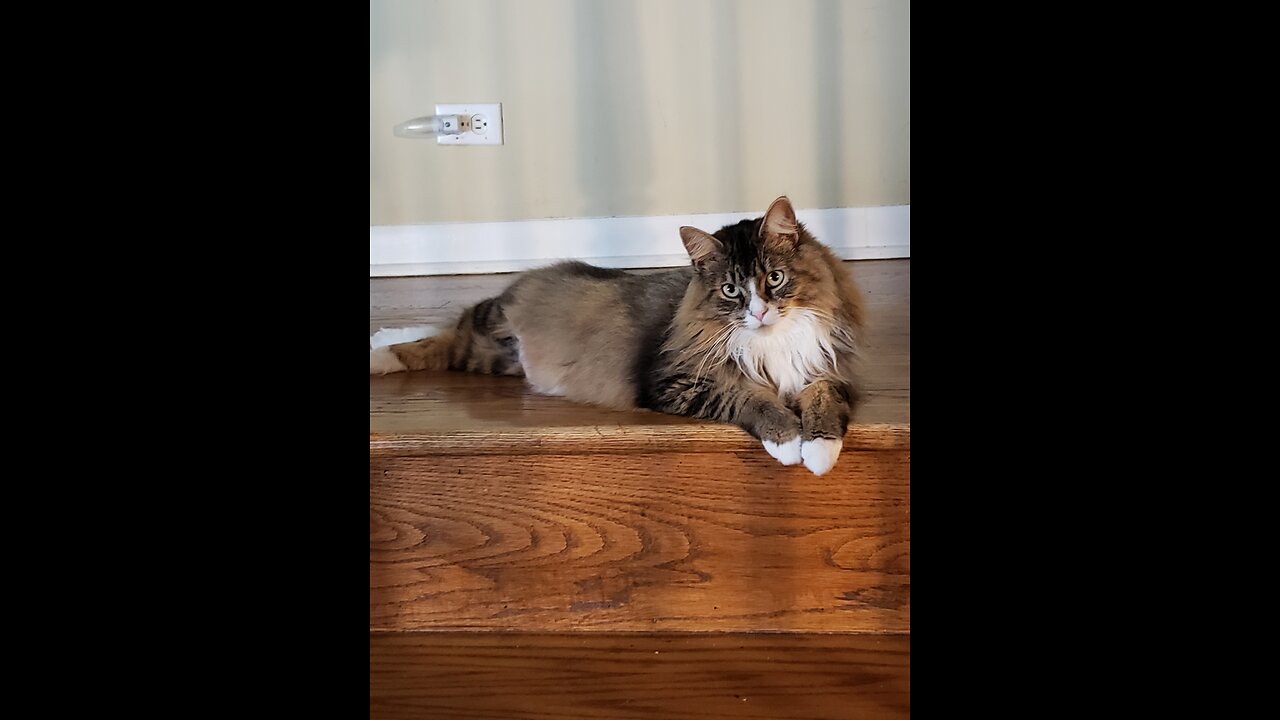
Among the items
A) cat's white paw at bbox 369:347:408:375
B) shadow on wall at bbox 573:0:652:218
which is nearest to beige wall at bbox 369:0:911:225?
shadow on wall at bbox 573:0:652:218

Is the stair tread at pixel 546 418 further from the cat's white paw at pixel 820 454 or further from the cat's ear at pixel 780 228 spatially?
the cat's ear at pixel 780 228

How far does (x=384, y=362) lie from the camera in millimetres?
1780

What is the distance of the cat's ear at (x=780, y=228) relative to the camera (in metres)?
1.31

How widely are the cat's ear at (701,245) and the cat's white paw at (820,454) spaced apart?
14.2 inches

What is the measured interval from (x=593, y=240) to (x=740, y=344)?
1362mm

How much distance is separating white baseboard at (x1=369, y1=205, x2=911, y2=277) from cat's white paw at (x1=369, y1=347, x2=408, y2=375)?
3.02 ft

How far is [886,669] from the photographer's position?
112 cm

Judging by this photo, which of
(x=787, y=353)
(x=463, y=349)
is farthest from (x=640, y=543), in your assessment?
(x=463, y=349)

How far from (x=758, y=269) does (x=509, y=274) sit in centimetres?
151

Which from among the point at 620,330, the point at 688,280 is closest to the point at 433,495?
the point at 620,330

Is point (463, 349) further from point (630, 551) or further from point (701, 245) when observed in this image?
point (630, 551)

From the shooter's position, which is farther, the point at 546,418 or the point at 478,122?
the point at 478,122

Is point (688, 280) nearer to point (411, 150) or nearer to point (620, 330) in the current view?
point (620, 330)

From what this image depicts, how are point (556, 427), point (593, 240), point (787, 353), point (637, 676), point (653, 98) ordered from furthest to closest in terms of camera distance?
1. point (593, 240)
2. point (653, 98)
3. point (787, 353)
4. point (556, 427)
5. point (637, 676)
